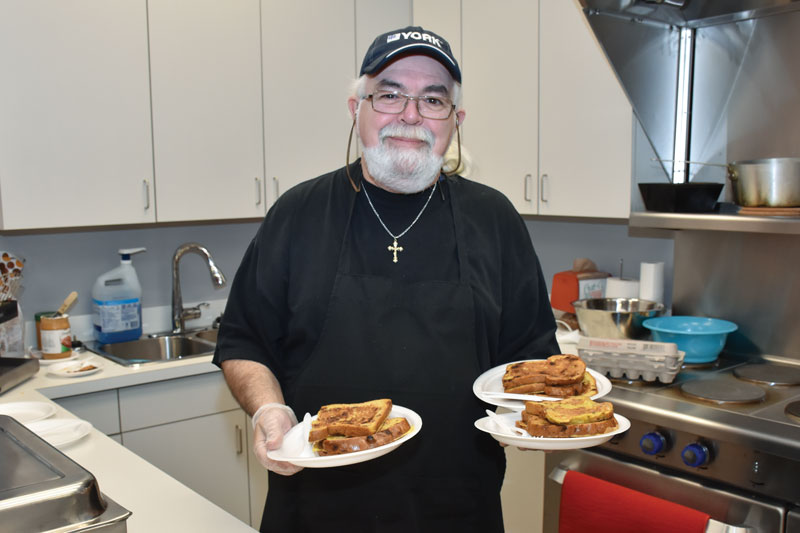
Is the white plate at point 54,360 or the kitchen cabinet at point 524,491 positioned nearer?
the kitchen cabinet at point 524,491

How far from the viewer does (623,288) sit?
2.71 meters

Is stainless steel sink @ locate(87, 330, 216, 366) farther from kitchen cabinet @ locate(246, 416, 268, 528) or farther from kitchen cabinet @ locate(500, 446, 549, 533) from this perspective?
kitchen cabinet @ locate(500, 446, 549, 533)

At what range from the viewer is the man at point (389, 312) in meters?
1.44

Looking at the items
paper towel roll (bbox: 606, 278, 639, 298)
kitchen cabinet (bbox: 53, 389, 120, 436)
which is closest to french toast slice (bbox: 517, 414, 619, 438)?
paper towel roll (bbox: 606, 278, 639, 298)

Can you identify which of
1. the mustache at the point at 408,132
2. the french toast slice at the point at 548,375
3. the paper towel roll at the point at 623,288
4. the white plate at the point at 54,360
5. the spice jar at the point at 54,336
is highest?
→ the mustache at the point at 408,132

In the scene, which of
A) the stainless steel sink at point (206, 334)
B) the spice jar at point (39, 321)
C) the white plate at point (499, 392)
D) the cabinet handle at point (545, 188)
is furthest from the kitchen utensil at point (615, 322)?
the spice jar at point (39, 321)

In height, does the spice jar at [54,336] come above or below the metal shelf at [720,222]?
below

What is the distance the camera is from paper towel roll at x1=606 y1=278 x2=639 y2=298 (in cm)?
270

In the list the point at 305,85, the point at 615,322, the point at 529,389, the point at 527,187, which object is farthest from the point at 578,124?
the point at 529,389

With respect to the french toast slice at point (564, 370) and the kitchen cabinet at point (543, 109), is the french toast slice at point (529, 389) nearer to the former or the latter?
the french toast slice at point (564, 370)

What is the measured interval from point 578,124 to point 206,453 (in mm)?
1765

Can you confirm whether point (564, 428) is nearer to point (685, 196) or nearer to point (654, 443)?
Result: point (654, 443)

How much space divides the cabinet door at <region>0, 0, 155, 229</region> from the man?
1259 millimetres

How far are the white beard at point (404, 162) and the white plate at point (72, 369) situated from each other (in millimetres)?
1419
